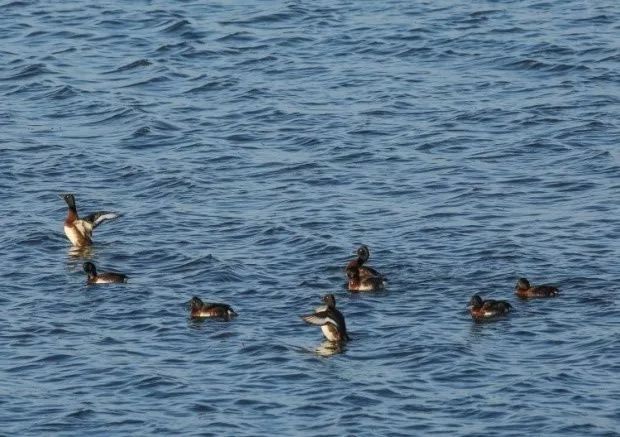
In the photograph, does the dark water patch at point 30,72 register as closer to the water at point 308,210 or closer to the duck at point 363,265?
the water at point 308,210

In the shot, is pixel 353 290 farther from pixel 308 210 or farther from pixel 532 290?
pixel 308 210

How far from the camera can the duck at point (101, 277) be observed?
86.4 feet

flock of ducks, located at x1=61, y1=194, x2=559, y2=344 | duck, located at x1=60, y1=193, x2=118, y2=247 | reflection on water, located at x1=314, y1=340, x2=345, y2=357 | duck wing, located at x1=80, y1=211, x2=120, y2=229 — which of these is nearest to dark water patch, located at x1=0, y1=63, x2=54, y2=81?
duck wing, located at x1=80, y1=211, x2=120, y2=229

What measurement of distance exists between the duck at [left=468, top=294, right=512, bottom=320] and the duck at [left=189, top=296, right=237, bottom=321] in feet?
11.7

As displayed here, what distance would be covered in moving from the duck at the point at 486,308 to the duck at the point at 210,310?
11.7 ft

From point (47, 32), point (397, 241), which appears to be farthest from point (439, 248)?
point (47, 32)

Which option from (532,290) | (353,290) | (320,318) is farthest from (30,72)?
(532,290)

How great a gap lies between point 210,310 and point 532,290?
189 inches

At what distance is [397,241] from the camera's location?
28.2m

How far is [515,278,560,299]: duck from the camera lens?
2462 cm

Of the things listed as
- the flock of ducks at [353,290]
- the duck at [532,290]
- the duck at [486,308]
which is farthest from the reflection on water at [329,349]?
the duck at [532,290]

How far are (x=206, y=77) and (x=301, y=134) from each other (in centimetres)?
529

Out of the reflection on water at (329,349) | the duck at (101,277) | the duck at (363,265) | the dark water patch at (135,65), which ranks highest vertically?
the duck at (363,265)

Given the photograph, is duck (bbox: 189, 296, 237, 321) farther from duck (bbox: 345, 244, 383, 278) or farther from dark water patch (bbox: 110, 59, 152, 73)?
dark water patch (bbox: 110, 59, 152, 73)
